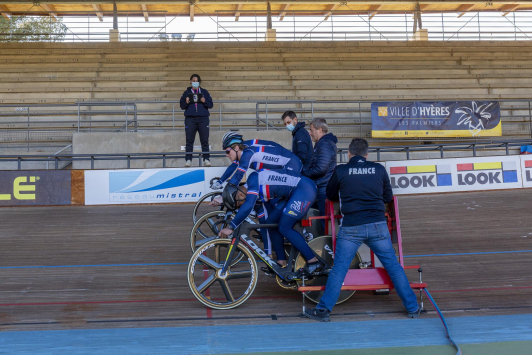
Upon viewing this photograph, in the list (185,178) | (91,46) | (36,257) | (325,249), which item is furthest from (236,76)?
(325,249)

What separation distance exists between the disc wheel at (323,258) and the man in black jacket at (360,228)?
12.3 inches

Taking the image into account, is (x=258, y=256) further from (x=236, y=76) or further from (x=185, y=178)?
(x=236, y=76)

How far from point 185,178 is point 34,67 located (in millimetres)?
9728

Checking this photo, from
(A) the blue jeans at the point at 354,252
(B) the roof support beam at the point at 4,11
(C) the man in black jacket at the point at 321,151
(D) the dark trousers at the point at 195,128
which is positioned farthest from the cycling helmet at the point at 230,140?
(B) the roof support beam at the point at 4,11

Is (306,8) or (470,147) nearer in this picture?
(470,147)

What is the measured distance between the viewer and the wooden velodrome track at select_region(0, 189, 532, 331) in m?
4.22

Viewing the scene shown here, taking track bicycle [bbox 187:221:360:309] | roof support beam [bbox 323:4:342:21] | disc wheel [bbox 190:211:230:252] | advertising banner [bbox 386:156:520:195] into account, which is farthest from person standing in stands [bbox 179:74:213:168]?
roof support beam [bbox 323:4:342:21]

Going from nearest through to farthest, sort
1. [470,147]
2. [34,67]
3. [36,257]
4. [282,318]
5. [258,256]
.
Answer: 1. [282,318]
2. [258,256]
3. [36,257]
4. [470,147]
5. [34,67]

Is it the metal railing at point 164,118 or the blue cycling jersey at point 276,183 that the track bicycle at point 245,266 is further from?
the metal railing at point 164,118

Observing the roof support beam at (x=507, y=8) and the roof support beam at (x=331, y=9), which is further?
the roof support beam at (x=507, y=8)

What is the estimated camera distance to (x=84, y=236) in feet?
24.1

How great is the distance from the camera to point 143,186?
1007 centimetres

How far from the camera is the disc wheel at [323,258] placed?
434 centimetres

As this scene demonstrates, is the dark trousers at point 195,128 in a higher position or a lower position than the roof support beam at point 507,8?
lower
